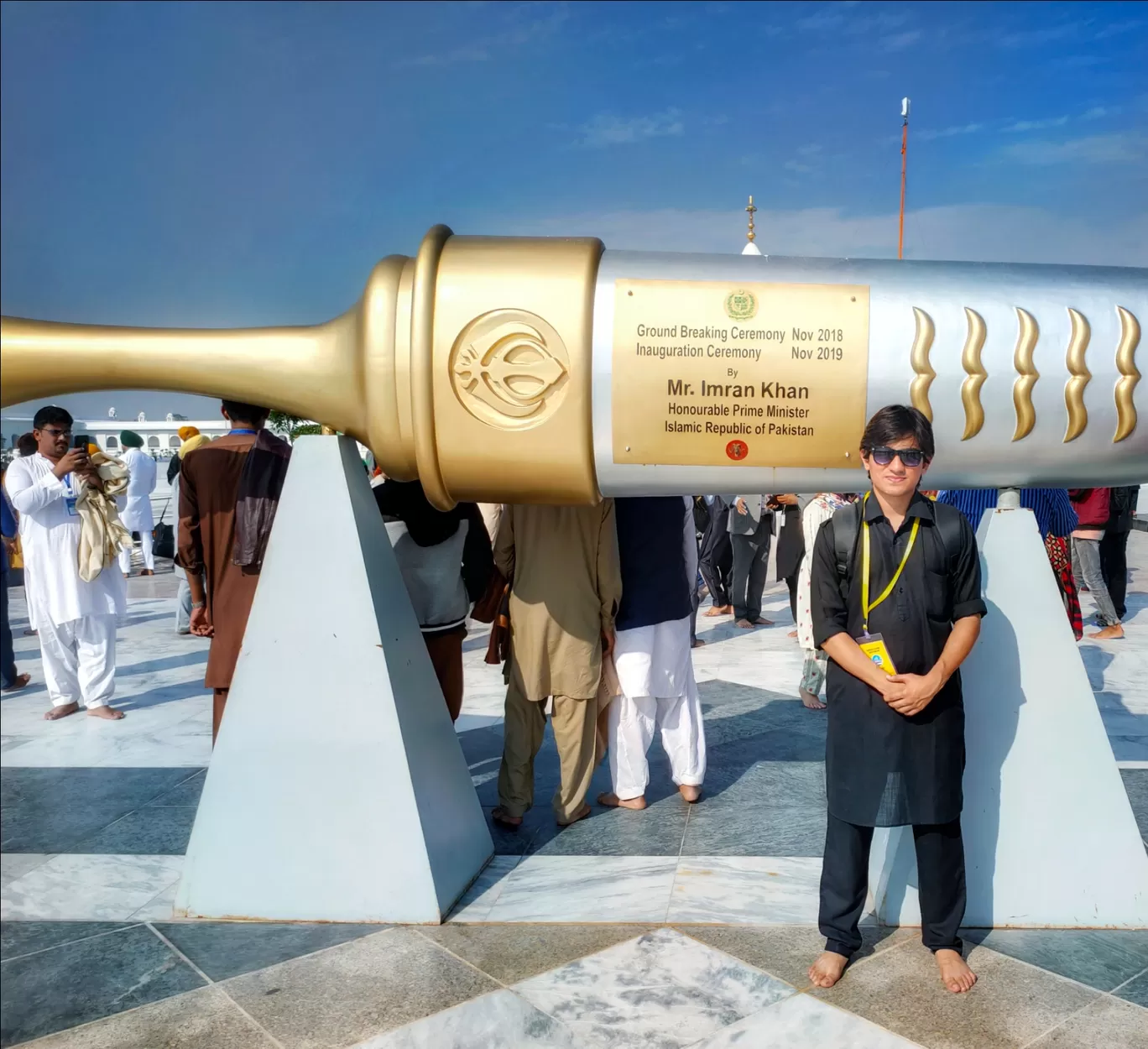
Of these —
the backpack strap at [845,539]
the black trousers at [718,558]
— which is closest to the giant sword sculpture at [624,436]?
the backpack strap at [845,539]

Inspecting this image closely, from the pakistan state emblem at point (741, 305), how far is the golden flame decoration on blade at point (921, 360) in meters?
0.42

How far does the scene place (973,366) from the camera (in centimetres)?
275

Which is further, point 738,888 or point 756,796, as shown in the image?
point 756,796

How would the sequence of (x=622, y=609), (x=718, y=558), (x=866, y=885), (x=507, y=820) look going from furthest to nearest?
1. (x=718, y=558)
2. (x=622, y=609)
3. (x=507, y=820)
4. (x=866, y=885)

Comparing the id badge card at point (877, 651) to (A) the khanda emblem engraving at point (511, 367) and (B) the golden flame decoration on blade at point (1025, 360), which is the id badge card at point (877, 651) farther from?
(A) the khanda emblem engraving at point (511, 367)

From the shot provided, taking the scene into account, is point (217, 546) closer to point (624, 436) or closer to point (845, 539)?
point (624, 436)

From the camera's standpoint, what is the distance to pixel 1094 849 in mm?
3053

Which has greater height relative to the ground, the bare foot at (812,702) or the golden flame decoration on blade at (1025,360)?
the golden flame decoration on blade at (1025,360)

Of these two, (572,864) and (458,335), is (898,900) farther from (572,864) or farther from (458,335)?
(458,335)

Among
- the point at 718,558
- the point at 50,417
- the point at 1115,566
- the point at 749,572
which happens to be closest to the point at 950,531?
the point at 50,417

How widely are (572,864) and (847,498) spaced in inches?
130

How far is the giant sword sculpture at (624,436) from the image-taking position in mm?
2754

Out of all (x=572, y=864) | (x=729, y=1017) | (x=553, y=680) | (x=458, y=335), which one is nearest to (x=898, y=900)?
(x=729, y=1017)

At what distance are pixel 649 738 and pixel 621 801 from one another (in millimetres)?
277
